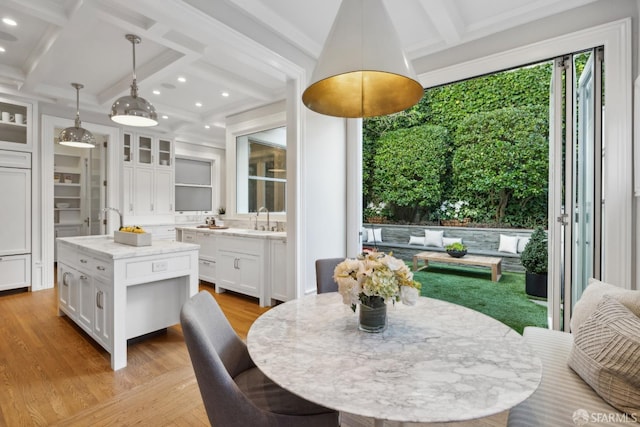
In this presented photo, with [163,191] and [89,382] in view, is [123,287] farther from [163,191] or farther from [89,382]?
[163,191]

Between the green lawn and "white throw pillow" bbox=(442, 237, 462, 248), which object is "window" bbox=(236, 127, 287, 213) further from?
"white throw pillow" bbox=(442, 237, 462, 248)

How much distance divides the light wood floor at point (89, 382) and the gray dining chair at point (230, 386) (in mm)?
704

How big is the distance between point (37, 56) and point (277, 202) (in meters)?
3.27

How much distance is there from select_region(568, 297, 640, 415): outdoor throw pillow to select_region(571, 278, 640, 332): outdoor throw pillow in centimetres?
12

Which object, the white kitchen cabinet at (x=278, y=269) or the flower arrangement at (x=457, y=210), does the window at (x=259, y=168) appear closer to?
the white kitchen cabinet at (x=278, y=269)

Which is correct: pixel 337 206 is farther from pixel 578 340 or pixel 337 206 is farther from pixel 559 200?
pixel 578 340

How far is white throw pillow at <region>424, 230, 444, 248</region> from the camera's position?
672 cm

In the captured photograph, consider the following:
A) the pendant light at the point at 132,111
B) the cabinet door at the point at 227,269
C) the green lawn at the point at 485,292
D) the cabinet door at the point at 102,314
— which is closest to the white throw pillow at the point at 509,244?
the green lawn at the point at 485,292

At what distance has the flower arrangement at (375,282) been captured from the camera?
3.93 feet

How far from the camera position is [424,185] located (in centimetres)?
775

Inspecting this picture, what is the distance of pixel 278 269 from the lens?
367cm

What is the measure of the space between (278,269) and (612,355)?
2953 mm

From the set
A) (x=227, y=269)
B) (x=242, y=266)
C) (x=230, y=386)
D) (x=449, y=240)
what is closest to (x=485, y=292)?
(x=449, y=240)

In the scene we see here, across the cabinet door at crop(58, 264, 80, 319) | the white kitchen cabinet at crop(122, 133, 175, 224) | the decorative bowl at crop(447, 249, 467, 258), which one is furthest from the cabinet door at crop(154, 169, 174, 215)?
the decorative bowl at crop(447, 249, 467, 258)
